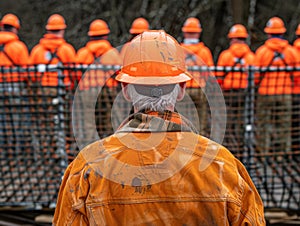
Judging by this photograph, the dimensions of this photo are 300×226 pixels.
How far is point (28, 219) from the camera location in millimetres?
4762

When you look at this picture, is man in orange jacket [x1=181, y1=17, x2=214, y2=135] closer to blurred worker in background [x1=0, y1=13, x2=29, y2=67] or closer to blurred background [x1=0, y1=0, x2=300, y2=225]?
blurred worker in background [x1=0, y1=13, x2=29, y2=67]

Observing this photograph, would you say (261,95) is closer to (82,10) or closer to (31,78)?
(31,78)

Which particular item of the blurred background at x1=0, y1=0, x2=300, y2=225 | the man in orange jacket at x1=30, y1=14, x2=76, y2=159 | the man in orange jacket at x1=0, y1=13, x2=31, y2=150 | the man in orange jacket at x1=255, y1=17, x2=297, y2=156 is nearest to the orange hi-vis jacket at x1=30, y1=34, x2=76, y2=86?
the man in orange jacket at x1=30, y1=14, x2=76, y2=159

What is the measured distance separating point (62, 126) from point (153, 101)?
10.2ft

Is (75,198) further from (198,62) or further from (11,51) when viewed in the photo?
(11,51)

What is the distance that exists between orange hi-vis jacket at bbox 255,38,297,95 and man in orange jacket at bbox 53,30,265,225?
327 centimetres

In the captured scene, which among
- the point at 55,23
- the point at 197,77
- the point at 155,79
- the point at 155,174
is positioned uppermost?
the point at 55,23

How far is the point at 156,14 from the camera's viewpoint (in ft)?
40.2

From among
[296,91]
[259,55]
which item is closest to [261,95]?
[296,91]

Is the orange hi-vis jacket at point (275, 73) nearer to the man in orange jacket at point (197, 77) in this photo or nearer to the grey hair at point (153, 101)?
the man in orange jacket at point (197, 77)

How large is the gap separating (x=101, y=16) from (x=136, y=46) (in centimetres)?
1134

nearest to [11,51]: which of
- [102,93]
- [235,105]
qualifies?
[102,93]

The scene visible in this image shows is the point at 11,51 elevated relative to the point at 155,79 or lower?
elevated

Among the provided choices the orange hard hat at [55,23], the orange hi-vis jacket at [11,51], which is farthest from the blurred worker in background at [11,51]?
the orange hard hat at [55,23]
